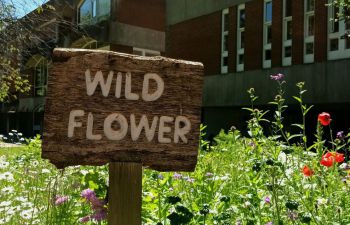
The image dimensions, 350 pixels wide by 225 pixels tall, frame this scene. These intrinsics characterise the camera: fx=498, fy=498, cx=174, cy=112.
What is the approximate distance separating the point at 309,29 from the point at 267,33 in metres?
2.17

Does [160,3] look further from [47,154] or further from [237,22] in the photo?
[47,154]

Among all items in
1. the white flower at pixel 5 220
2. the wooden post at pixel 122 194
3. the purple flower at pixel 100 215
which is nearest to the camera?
the wooden post at pixel 122 194

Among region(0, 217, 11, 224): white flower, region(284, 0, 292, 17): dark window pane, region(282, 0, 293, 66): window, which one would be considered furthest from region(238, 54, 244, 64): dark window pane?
region(0, 217, 11, 224): white flower

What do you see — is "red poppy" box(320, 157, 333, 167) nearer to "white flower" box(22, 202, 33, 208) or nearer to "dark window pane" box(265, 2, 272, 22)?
"white flower" box(22, 202, 33, 208)

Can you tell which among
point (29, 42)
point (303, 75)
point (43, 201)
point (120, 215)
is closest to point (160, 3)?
point (303, 75)

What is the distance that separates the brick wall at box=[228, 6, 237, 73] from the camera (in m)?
20.1

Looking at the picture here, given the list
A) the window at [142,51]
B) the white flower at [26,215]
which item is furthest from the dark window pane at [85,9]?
the white flower at [26,215]

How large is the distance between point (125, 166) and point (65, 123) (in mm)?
335

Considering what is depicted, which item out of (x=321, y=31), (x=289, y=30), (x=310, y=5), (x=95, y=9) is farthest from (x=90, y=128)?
(x=95, y=9)

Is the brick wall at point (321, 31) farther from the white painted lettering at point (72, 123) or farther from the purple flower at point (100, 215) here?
the white painted lettering at point (72, 123)

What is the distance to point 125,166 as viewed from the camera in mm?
2242

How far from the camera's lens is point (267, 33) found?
18.8 metres

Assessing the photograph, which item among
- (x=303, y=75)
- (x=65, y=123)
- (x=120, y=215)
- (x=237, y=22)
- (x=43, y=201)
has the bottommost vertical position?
(x=43, y=201)

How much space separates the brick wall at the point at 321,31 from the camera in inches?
631
